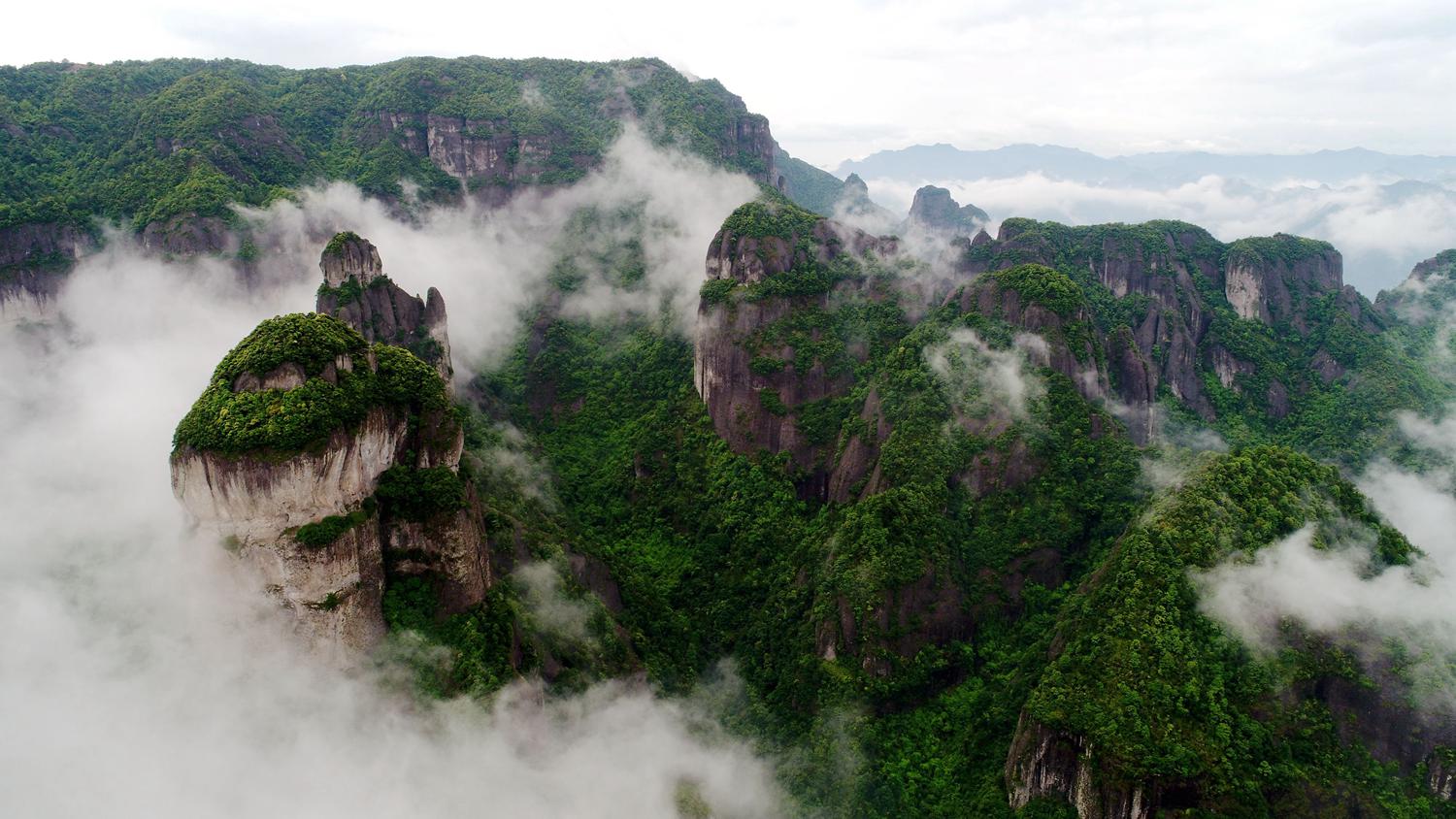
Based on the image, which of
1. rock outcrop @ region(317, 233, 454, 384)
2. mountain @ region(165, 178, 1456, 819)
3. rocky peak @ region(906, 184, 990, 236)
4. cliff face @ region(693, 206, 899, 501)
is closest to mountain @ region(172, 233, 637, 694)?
mountain @ region(165, 178, 1456, 819)

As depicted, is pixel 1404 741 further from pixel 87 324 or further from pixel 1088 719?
pixel 87 324

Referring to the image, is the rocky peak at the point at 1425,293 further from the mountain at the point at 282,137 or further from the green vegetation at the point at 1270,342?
the mountain at the point at 282,137

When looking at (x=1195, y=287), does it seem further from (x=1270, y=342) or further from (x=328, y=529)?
(x=328, y=529)

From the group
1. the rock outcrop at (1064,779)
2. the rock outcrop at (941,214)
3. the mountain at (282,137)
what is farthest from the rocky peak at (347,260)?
the rock outcrop at (941,214)

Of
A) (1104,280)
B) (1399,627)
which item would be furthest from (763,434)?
(1104,280)

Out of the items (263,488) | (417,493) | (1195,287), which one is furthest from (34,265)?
(1195,287)

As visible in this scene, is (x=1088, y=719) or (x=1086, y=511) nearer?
(x=1088, y=719)
